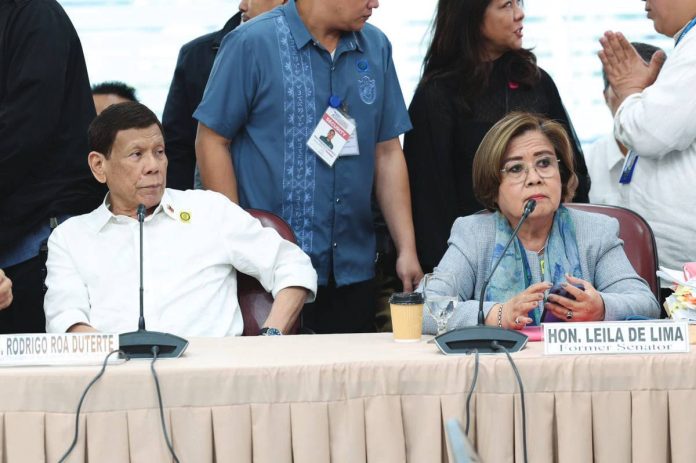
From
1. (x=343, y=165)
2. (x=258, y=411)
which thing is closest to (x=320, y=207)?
(x=343, y=165)

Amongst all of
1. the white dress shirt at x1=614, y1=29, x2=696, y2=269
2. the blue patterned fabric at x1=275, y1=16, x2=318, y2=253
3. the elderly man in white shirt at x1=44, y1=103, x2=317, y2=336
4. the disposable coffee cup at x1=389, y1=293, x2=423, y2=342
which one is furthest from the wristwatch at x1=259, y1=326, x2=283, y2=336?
the white dress shirt at x1=614, y1=29, x2=696, y2=269

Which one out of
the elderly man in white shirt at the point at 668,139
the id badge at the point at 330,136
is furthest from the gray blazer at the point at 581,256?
the id badge at the point at 330,136

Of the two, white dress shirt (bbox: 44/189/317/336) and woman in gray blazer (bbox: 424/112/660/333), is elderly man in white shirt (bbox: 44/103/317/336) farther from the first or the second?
woman in gray blazer (bbox: 424/112/660/333)

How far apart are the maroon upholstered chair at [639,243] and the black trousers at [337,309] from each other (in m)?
0.82

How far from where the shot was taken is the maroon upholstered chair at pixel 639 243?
10.1 feet

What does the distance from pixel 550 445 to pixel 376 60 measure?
1659 millimetres

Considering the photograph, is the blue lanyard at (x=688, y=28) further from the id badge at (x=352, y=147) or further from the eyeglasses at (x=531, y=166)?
the id badge at (x=352, y=147)

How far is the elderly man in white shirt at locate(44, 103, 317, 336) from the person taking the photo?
2984 mm

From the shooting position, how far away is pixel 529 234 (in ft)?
9.80

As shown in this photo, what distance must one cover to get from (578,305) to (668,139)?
734 millimetres

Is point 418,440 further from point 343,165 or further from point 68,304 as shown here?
point 343,165

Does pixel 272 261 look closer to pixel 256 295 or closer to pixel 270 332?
pixel 256 295

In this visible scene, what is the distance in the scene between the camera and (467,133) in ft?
11.7

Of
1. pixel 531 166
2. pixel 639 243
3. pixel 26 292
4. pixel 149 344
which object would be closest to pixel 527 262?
pixel 531 166
